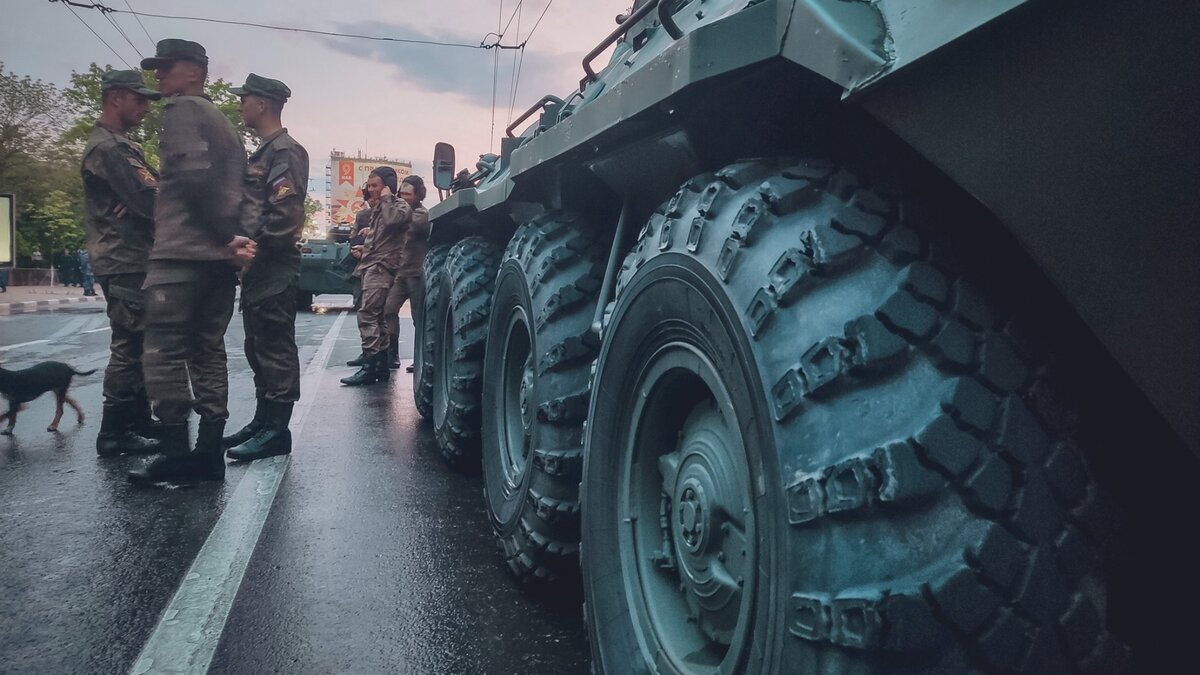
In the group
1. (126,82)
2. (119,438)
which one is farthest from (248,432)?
(126,82)

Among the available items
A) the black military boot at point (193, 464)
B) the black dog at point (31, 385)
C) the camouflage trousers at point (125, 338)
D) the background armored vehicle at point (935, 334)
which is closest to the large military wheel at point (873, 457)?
the background armored vehicle at point (935, 334)

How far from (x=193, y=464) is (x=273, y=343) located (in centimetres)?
89

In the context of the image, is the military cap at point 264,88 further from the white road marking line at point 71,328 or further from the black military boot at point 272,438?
the white road marking line at point 71,328

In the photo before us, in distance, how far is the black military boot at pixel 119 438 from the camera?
17.8 feet

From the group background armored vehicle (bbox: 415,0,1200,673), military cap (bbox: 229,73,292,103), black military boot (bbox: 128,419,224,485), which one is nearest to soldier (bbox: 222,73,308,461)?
military cap (bbox: 229,73,292,103)

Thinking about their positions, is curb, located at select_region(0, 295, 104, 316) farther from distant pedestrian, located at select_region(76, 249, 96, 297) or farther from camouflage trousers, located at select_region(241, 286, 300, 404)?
camouflage trousers, located at select_region(241, 286, 300, 404)

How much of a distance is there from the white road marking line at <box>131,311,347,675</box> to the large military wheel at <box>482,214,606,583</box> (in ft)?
3.03

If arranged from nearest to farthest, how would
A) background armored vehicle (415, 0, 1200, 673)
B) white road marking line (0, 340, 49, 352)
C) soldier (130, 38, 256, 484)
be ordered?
1. background armored vehicle (415, 0, 1200, 673)
2. soldier (130, 38, 256, 484)
3. white road marking line (0, 340, 49, 352)

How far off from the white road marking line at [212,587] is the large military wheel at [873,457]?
1655mm

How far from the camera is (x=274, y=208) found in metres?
5.19

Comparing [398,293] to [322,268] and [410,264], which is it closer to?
[410,264]

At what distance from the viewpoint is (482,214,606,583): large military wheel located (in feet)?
9.34

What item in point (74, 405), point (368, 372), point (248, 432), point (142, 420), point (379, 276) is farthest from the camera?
point (379, 276)

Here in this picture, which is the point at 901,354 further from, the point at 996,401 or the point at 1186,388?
the point at 1186,388
